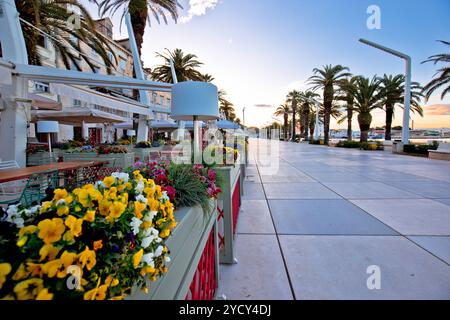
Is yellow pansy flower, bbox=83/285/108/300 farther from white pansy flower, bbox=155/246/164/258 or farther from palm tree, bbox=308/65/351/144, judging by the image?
palm tree, bbox=308/65/351/144

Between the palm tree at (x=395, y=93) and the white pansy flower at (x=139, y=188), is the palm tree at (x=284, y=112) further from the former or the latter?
the white pansy flower at (x=139, y=188)

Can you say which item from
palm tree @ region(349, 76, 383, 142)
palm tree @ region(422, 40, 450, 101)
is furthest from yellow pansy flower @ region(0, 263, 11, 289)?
palm tree @ region(349, 76, 383, 142)

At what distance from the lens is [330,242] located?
323 cm

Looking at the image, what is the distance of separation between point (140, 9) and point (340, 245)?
14.3 meters

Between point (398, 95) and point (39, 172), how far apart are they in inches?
1116

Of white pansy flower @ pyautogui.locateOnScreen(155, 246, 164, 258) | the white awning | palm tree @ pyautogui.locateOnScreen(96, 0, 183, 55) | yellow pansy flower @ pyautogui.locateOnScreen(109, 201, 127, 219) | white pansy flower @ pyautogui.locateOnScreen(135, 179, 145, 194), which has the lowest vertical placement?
white pansy flower @ pyautogui.locateOnScreen(155, 246, 164, 258)

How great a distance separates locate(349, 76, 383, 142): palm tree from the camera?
23.7m

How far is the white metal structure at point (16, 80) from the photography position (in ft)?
17.2

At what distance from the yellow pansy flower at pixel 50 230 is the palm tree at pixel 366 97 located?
91.9 ft

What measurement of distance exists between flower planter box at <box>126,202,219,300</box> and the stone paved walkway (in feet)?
1.61

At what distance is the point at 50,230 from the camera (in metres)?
0.76

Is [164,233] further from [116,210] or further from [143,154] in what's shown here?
[143,154]
